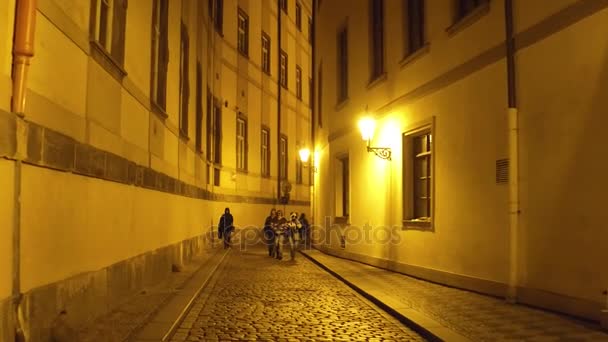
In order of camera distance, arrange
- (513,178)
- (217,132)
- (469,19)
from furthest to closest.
→ (217,132) → (469,19) → (513,178)

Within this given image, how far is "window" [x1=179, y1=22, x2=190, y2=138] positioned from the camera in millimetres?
15000

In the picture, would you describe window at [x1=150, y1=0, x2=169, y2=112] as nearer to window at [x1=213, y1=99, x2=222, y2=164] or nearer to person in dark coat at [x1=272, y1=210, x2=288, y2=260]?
person in dark coat at [x1=272, y1=210, x2=288, y2=260]

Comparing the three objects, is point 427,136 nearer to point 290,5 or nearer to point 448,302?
point 448,302

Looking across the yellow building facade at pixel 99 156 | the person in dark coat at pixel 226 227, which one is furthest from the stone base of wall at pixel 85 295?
the person in dark coat at pixel 226 227

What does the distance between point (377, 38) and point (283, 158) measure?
1714 cm

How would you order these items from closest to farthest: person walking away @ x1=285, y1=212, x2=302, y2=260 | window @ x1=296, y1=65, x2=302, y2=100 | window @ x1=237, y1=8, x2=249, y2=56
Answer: person walking away @ x1=285, y1=212, x2=302, y2=260 → window @ x1=237, y1=8, x2=249, y2=56 → window @ x1=296, y1=65, x2=302, y2=100

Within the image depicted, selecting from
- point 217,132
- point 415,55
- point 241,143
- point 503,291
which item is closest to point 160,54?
point 415,55

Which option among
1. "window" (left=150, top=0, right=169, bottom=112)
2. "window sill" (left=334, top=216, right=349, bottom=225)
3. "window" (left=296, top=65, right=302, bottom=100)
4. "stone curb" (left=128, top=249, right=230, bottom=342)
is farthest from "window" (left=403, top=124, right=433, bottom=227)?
"window" (left=296, top=65, right=302, bottom=100)

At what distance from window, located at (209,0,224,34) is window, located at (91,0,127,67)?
1363cm

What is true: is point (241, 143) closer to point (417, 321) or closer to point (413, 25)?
point (413, 25)

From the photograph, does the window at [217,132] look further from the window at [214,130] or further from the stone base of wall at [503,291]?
the stone base of wall at [503,291]

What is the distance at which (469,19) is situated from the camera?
1031 centimetres

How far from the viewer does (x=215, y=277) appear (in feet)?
43.9

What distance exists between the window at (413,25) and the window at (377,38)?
1.69 meters
